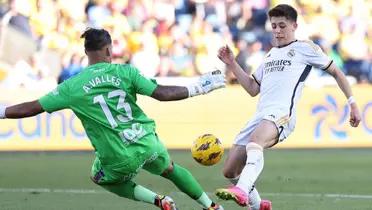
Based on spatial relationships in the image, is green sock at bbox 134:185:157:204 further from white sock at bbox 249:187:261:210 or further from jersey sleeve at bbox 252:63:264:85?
jersey sleeve at bbox 252:63:264:85

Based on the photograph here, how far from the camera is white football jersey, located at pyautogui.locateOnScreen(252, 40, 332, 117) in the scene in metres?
7.72

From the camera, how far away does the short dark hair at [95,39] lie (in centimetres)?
710

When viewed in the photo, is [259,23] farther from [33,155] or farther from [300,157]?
[33,155]

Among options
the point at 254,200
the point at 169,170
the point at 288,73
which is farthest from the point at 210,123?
the point at 169,170

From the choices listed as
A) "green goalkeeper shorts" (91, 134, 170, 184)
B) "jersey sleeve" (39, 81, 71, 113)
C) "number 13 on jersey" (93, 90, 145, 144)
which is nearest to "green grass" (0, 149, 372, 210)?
"green goalkeeper shorts" (91, 134, 170, 184)

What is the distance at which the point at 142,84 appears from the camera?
7031mm

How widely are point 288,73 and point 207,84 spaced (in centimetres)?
116

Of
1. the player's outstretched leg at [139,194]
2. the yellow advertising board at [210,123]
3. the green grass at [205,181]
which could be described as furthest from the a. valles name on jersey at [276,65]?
the yellow advertising board at [210,123]

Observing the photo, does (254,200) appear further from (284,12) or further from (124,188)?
(284,12)

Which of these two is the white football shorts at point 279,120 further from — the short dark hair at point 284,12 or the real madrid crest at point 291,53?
the short dark hair at point 284,12

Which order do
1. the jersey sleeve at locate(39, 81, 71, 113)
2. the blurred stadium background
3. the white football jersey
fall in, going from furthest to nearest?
1. the blurred stadium background
2. the white football jersey
3. the jersey sleeve at locate(39, 81, 71, 113)

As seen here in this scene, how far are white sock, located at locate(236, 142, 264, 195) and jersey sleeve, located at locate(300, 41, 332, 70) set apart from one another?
983mm

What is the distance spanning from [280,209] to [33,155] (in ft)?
27.8

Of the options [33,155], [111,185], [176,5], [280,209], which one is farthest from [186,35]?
[111,185]
